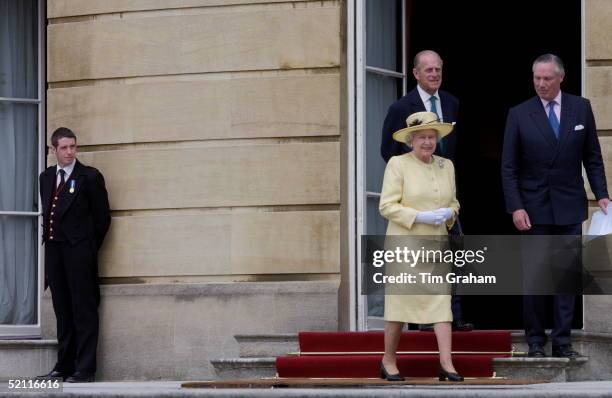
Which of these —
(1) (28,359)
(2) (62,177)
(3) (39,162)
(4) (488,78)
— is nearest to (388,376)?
(2) (62,177)

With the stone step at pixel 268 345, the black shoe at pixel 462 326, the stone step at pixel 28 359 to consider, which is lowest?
the stone step at pixel 28 359

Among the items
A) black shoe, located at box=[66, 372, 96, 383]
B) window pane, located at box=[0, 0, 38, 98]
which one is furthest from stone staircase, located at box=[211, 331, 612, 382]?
window pane, located at box=[0, 0, 38, 98]

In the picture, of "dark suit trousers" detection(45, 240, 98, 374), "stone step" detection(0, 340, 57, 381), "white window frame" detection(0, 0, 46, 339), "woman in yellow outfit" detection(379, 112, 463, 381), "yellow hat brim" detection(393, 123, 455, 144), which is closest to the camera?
"woman in yellow outfit" detection(379, 112, 463, 381)

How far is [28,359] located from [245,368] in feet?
8.04

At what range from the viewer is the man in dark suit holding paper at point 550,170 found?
42.2ft

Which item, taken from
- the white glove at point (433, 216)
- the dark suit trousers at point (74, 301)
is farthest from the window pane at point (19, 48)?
the white glove at point (433, 216)

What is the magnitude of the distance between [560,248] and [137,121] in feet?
12.5

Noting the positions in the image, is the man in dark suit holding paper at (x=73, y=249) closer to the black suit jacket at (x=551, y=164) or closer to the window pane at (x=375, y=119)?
the window pane at (x=375, y=119)

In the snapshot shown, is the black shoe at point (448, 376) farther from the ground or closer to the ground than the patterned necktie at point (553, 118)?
closer to the ground

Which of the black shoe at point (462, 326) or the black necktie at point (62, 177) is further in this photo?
the black necktie at point (62, 177)

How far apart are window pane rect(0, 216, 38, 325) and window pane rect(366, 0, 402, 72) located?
3414 millimetres

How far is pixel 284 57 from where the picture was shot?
14.3m

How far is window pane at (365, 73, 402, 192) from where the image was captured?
14688 mm

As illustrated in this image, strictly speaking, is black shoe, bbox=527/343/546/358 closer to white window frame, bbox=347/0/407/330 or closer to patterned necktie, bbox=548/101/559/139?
patterned necktie, bbox=548/101/559/139
